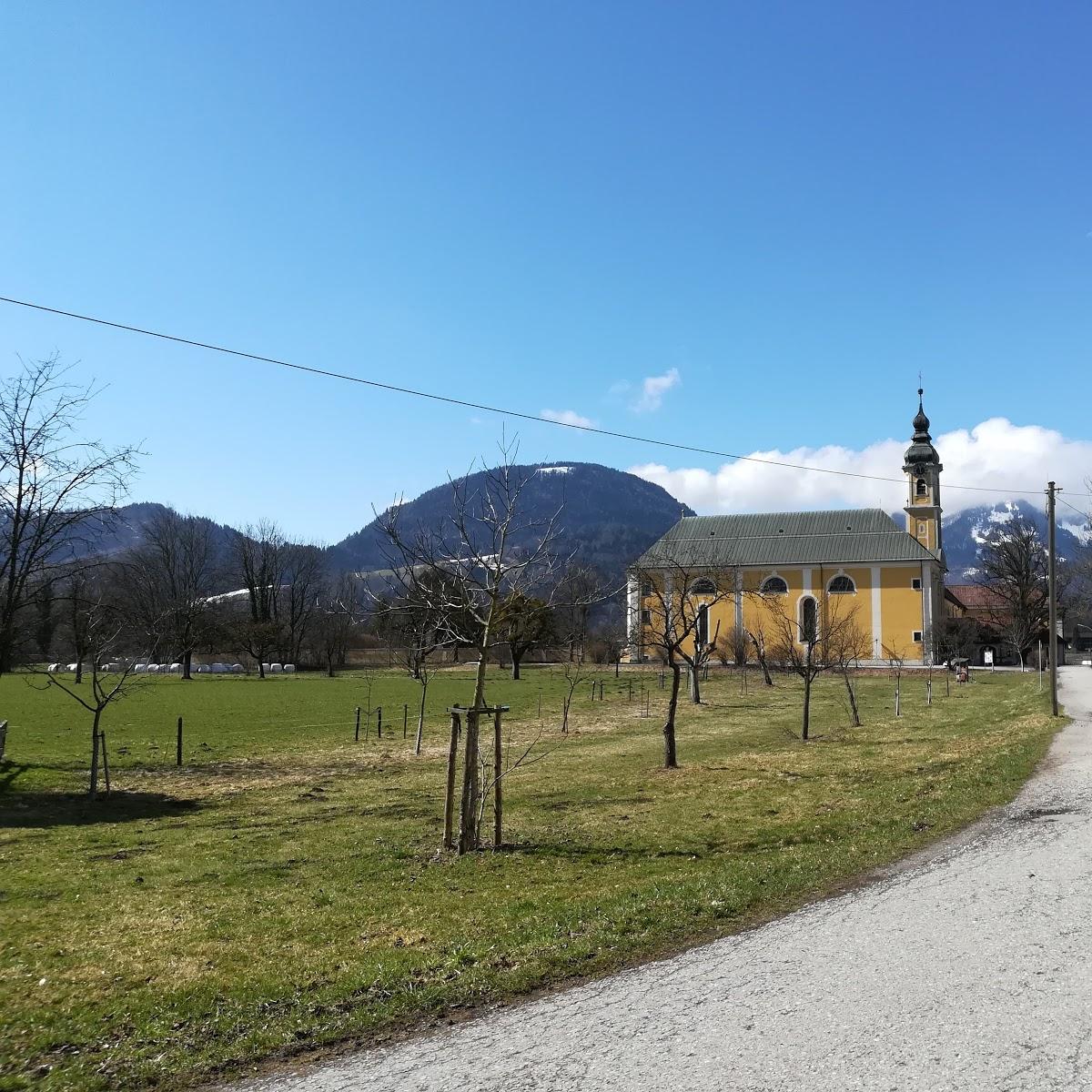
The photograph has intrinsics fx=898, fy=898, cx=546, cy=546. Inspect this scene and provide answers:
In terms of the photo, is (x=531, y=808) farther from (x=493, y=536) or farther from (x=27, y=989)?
(x=27, y=989)

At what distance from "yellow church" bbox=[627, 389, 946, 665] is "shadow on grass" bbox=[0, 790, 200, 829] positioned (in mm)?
54294

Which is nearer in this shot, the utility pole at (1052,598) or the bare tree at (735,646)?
the utility pole at (1052,598)

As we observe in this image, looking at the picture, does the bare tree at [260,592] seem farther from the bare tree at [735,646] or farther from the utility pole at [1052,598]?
the utility pole at [1052,598]

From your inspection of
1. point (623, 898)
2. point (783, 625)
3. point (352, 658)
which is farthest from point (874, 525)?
point (623, 898)

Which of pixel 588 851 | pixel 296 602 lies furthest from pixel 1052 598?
pixel 296 602

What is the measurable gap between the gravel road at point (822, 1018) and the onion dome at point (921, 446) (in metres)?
78.6

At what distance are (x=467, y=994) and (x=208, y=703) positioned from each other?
3637 cm

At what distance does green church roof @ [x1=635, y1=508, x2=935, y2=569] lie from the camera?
247ft

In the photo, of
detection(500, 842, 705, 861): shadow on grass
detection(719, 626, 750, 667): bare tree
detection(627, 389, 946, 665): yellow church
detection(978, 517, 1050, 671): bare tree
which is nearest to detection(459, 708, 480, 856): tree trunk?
detection(500, 842, 705, 861): shadow on grass

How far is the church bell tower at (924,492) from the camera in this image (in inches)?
3108

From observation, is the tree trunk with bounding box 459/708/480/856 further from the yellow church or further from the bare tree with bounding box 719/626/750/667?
the yellow church

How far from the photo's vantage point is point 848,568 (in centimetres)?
7625

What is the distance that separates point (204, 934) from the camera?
25.4ft

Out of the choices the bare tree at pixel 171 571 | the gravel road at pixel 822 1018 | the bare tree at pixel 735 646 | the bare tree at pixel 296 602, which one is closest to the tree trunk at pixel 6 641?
the gravel road at pixel 822 1018
